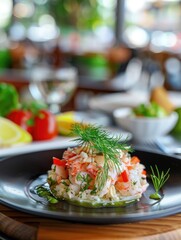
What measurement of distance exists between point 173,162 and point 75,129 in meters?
0.27

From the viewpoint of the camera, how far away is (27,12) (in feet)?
29.2

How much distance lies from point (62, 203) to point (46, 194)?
0.18ft

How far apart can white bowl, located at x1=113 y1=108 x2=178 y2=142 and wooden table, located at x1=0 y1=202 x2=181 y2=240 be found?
70 centimetres

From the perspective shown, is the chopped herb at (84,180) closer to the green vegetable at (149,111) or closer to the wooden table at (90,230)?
the wooden table at (90,230)

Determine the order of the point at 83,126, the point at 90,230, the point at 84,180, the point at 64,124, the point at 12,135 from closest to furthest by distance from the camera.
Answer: the point at 90,230 → the point at 84,180 → the point at 83,126 → the point at 12,135 → the point at 64,124

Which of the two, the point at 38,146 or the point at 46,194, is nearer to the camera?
the point at 46,194

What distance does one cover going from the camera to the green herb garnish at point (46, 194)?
38.0 inches

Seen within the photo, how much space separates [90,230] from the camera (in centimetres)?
87

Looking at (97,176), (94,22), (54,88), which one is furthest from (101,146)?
(94,22)

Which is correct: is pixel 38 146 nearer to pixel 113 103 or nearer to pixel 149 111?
pixel 149 111

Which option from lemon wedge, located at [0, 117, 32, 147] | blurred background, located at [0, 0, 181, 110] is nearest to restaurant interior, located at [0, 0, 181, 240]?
lemon wedge, located at [0, 117, 32, 147]

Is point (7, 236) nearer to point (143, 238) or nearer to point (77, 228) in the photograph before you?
point (77, 228)

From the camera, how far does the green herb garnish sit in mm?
965


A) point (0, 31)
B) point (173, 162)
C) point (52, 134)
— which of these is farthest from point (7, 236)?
point (0, 31)
